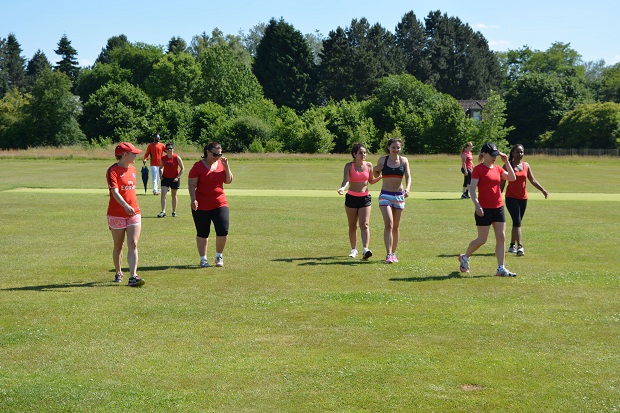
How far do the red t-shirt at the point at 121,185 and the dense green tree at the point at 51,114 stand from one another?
76.4m

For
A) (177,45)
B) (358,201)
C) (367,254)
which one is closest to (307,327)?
(367,254)

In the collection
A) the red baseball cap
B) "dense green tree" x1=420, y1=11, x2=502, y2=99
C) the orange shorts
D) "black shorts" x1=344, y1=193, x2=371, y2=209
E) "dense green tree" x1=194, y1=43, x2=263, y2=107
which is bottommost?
the orange shorts

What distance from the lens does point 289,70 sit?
352ft

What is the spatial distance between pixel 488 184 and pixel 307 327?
4.56 metres

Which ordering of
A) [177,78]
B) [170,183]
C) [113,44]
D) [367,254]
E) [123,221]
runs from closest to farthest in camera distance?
[123,221], [367,254], [170,183], [177,78], [113,44]

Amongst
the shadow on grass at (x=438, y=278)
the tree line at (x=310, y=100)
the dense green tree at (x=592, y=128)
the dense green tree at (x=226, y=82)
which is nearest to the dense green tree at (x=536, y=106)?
the tree line at (x=310, y=100)

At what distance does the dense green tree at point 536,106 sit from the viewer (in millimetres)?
97125

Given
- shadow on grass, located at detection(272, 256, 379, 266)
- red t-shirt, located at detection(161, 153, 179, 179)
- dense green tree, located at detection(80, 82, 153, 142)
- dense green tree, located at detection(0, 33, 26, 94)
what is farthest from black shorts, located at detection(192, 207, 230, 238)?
dense green tree, located at detection(0, 33, 26, 94)

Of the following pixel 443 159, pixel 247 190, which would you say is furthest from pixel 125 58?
pixel 247 190

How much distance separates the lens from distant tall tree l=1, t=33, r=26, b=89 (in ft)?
526

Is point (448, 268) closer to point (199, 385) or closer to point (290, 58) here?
point (199, 385)

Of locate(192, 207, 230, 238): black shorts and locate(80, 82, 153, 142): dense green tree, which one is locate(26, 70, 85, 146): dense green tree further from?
locate(192, 207, 230, 238): black shorts

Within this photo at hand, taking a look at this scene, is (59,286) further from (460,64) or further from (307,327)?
(460,64)

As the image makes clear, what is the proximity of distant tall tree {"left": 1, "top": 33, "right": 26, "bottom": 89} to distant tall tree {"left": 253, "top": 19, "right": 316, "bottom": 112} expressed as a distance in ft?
246
